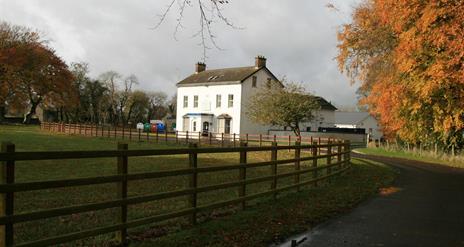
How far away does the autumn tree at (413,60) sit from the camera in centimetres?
1759

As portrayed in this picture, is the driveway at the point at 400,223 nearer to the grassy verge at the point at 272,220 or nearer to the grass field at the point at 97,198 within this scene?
the grassy verge at the point at 272,220

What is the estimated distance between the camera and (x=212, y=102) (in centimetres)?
5594

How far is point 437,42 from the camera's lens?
1759cm

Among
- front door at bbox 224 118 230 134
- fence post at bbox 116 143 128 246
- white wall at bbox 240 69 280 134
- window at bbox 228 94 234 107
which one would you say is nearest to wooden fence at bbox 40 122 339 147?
white wall at bbox 240 69 280 134

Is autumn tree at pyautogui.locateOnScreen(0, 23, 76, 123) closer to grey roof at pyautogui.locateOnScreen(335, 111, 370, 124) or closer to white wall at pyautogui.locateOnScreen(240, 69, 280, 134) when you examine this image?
white wall at pyautogui.locateOnScreen(240, 69, 280, 134)

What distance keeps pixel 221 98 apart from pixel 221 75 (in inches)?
134

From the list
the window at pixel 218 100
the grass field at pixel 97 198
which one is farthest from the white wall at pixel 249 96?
the grass field at pixel 97 198

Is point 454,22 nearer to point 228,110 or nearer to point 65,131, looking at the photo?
point 228,110

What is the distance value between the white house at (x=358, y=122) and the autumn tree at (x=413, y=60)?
5001 centimetres

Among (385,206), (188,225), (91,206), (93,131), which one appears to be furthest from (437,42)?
(93,131)

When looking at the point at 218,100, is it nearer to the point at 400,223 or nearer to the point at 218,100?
the point at 218,100

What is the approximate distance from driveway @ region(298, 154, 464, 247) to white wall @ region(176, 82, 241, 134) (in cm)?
4069

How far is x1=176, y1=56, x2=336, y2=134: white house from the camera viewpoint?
53.1 meters

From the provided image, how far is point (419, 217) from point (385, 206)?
4.16 ft
